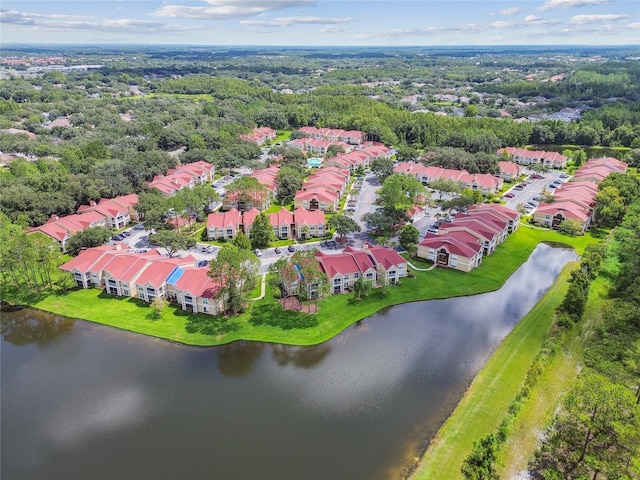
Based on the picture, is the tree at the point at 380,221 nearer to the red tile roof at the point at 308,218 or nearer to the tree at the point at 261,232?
the red tile roof at the point at 308,218

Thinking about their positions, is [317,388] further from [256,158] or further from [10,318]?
[256,158]

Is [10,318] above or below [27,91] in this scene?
below

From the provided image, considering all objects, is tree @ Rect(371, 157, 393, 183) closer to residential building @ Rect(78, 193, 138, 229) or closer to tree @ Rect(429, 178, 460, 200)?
tree @ Rect(429, 178, 460, 200)

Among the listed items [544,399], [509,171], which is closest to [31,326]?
[544,399]

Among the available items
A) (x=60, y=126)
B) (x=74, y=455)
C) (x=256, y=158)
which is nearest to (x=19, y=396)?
(x=74, y=455)

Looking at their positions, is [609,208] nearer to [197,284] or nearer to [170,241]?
[197,284]

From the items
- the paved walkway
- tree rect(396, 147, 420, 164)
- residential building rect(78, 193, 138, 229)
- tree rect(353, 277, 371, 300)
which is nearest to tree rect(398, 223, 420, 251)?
tree rect(353, 277, 371, 300)

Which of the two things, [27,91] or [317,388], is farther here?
[27,91]
